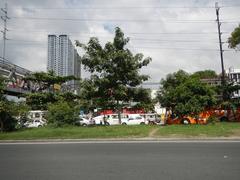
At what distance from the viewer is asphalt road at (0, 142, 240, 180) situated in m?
8.37

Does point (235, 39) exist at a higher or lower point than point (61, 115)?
higher

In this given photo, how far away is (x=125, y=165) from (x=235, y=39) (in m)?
28.7

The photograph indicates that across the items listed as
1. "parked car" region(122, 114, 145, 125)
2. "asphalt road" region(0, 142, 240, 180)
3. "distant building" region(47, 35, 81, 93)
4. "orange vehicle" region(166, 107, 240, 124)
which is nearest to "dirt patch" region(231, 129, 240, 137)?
"asphalt road" region(0, 142, 240, 180)

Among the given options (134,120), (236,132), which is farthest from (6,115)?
(134,120)

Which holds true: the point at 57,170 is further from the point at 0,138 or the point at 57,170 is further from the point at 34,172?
the point at 0,138

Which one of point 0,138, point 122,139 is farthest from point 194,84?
point 0,138

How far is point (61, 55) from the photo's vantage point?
5062 centimetres

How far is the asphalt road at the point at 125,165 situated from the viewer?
837 centimetres

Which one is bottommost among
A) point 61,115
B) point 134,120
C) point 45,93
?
point 134,120

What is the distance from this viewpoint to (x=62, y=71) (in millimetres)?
55312

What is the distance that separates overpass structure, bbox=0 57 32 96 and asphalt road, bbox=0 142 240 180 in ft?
105

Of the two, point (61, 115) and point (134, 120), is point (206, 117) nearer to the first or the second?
point (61, 115)

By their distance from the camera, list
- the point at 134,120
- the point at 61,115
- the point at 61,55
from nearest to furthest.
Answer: the point at 61,115, the point at 134,120, the point at 61,55

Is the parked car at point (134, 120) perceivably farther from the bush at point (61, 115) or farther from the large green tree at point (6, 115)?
the large green tree at point (6, 115)
